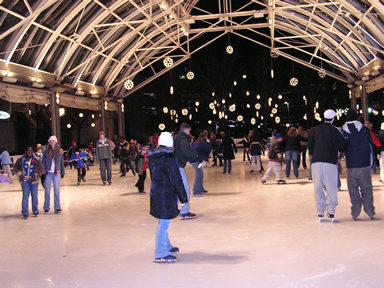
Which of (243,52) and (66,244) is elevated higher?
(243,52)

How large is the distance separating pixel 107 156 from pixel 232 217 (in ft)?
24.9

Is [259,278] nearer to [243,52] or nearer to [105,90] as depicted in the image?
[105,90]

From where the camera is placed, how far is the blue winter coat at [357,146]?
7.37 meters

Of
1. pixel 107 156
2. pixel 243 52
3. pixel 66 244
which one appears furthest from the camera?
pixel 243 52

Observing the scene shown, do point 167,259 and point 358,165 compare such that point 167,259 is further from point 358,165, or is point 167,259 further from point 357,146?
point 357,146

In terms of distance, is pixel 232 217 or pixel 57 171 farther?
pixel 57 171

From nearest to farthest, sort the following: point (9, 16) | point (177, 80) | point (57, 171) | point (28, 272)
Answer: point (28, 272) < point (57, 171) < point (9, 16) < point (177, 80)

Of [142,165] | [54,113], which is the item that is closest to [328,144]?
[142,165]

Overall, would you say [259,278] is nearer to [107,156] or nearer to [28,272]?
[28,272]

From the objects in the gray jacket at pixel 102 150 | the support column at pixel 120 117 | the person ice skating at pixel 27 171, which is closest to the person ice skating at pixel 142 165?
the gray jacket at pixel 102 150

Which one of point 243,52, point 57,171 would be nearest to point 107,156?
point 57,171

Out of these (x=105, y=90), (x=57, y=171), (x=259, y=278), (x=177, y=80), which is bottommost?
(x=259, y=278)

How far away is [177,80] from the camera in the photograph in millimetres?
46438

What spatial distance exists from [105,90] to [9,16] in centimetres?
1133
